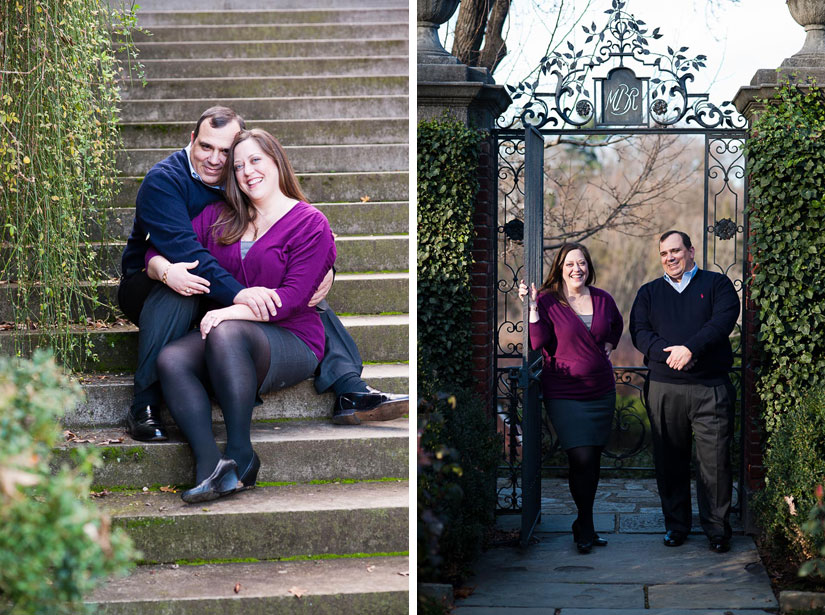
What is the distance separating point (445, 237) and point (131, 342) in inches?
88.5

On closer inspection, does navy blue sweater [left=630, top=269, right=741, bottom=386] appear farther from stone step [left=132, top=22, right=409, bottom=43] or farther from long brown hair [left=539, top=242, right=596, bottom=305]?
stone step [left=132, top=22, right=409, bottom=43]

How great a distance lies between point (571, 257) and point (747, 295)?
1.18 metres

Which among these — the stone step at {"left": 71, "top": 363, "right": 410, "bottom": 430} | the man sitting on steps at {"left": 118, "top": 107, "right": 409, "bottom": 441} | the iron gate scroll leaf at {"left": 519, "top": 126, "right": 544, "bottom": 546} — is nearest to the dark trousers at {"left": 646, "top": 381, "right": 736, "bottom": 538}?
the iron gate scroll leaf at {"left": 519, "top": 126, "right": 544, "bottom": 546}

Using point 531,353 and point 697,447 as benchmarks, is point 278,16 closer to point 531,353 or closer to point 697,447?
point 531,353

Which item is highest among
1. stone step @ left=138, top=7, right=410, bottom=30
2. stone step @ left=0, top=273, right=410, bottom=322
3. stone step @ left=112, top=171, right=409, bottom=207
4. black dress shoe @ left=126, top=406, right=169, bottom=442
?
stone step @ left=138, top=7, right=410, bottom=30

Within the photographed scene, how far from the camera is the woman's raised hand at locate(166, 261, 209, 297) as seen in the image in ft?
12.7

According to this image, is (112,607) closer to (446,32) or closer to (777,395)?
(777,395)

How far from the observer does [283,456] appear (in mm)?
3773

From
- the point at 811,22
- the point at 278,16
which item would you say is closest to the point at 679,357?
the point at 811,22

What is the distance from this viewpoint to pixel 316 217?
409 centimetres

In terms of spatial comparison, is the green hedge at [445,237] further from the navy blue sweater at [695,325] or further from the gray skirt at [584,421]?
the navy blue sweater at [695,325]

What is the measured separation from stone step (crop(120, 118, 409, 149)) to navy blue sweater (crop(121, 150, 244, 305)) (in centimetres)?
167

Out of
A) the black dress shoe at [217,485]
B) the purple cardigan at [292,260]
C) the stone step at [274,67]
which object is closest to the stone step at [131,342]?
the purple cardigan at [292,260]

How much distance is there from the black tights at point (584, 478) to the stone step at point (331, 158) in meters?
2.01
